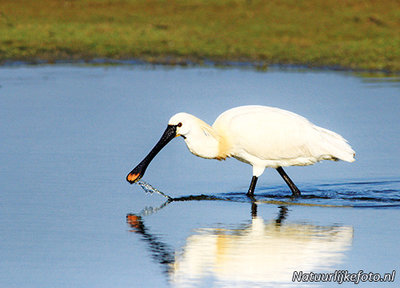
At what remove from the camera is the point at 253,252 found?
6.88 m

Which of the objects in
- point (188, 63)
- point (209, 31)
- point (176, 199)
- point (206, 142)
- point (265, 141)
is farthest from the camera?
point (209, 31)

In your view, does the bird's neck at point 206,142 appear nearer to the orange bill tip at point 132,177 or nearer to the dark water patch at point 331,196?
the dark water patch at point 331,196

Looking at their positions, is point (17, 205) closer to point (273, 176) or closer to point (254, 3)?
point (273, 176)

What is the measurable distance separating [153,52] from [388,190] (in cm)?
1185

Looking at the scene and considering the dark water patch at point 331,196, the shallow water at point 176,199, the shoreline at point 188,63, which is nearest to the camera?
the shallow water at point 176,199

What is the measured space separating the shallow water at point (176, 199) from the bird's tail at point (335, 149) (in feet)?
1.07

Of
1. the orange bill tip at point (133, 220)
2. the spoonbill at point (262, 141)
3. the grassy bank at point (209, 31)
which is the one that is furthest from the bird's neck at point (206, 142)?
the grassy bank at point (209, 31)

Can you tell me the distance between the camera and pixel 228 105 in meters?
13.7

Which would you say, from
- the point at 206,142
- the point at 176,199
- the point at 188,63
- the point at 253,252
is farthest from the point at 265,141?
the point at 188,63

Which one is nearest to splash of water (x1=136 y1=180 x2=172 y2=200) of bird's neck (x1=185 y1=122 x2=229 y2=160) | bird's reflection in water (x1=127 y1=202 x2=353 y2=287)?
bird's neck (x1=185 y1=122 x2=229 y2=160)

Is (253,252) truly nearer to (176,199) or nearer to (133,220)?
(133,220)

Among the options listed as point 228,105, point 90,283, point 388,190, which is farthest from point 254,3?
point 90,283

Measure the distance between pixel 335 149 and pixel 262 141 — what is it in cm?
67

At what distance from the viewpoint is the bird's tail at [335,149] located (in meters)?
9.04
